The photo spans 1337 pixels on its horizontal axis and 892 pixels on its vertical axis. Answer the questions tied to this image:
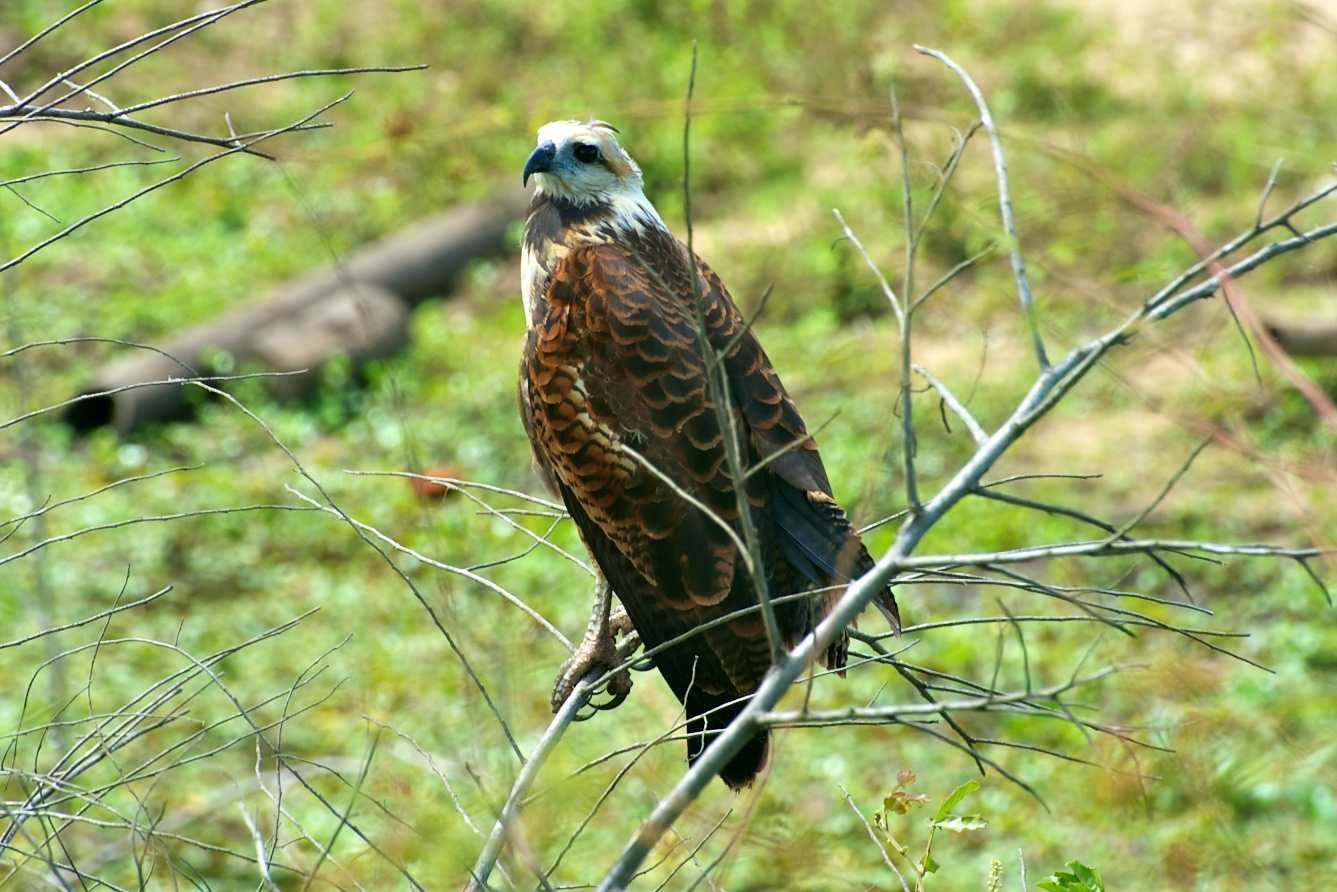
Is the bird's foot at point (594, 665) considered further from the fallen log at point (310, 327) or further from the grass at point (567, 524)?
the fallen log at point (310, 327)

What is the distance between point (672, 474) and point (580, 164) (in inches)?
37.9

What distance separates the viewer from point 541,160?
3.40 metres

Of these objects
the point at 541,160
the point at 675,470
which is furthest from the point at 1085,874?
the point at 541,160

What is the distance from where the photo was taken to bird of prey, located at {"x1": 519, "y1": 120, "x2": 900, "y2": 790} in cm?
296

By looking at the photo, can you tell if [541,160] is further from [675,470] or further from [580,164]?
[675,470]

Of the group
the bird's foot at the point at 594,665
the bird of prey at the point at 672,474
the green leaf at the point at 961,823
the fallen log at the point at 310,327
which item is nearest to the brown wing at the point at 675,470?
the bird of prey at the point at 672,474

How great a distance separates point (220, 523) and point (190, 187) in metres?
3.98

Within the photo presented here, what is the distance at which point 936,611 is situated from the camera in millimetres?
6215

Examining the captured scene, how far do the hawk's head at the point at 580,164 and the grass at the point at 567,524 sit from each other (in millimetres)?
484

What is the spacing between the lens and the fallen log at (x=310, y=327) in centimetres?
781

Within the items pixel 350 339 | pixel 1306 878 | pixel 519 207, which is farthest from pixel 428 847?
pixel 519 207

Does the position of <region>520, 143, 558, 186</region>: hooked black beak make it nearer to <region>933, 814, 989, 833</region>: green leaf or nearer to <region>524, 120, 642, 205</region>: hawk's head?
<region>524, 120, 642, 205</region>: hawk's head

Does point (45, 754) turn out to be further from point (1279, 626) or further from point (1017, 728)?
point (1279, 626)

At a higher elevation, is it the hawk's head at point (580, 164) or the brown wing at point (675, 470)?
the hawk's head at point (580, 164)
